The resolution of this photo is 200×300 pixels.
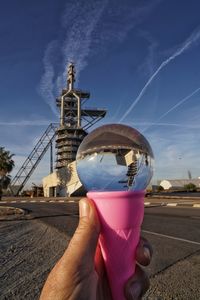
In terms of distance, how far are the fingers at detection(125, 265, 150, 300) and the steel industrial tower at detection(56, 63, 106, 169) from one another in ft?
213

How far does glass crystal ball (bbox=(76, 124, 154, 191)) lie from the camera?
1.81 m

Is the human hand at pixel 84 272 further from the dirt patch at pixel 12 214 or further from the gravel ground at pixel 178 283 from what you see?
the dirt patch at pixel 12 214

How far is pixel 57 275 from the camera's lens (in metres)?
1.44

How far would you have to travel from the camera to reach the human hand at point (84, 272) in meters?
1.42

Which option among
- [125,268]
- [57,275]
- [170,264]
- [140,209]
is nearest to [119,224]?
[140,209]

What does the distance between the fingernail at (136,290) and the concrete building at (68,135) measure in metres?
54.4

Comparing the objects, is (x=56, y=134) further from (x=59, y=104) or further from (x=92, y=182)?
(x=92, y=182)

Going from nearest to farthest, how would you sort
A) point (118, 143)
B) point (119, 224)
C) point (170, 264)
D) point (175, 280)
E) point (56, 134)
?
point (119, 224), point (118, 143), point (175, 280), point (170, 264), point (56, 134)

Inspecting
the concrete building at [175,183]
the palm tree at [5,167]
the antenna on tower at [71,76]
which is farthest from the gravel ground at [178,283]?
the concrete building at [175,183]

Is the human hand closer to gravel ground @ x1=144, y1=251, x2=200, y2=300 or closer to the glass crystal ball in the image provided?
the glass crystal ball

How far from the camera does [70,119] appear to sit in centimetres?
7494

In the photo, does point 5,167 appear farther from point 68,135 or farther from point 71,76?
point 71,76

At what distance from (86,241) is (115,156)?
23.7 inches

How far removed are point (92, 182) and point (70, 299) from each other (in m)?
0.65
